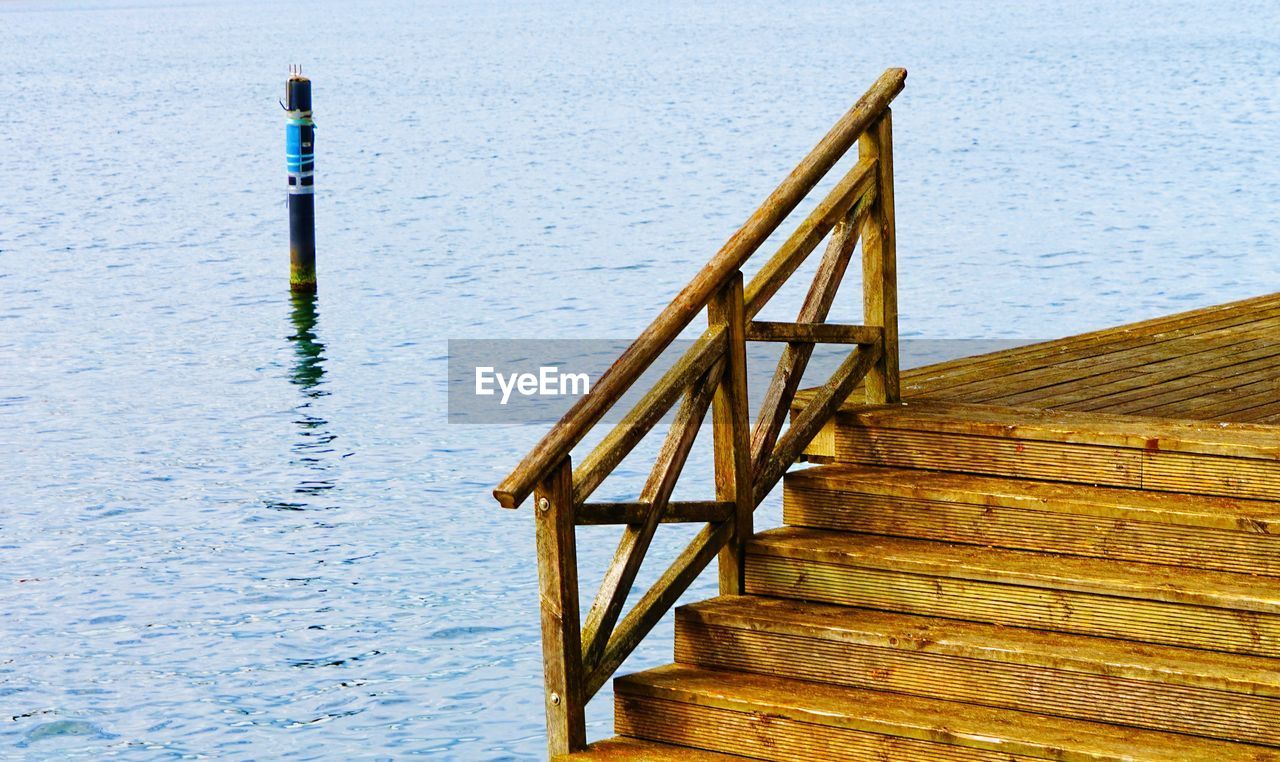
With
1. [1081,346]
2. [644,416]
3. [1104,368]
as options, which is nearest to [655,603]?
[644,416]

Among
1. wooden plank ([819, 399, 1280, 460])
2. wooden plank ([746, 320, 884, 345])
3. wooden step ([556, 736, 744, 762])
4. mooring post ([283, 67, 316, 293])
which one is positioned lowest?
wooden step ([556, 736, 744, 762])

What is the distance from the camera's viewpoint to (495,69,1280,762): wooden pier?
5.32m

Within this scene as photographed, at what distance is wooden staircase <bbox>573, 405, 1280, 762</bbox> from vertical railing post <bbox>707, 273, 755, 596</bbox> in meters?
0.08

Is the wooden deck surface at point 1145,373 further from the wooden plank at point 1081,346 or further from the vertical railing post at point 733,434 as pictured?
the vertical railing post at point 733,434

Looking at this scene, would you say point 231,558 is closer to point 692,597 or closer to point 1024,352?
point 692,597

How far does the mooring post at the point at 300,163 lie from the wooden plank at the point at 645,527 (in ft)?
45.5

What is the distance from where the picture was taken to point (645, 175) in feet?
124

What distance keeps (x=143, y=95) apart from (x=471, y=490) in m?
54.5

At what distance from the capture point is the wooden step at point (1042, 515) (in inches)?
222

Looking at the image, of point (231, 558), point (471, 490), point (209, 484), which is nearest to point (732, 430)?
point (231, 558)

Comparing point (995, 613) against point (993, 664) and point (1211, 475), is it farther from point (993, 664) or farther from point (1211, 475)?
point (1211, 475)

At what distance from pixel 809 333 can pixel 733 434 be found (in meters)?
0.48

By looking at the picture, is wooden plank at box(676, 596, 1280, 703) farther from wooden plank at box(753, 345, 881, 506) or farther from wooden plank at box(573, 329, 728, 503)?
wooden plank at box(573, 329, 728, 503)

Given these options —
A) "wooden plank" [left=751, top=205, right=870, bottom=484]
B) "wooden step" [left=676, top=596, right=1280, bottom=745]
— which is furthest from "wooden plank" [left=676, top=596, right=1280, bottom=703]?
"wooden plank" [left=751, top=205, right=870, bottom=484]
